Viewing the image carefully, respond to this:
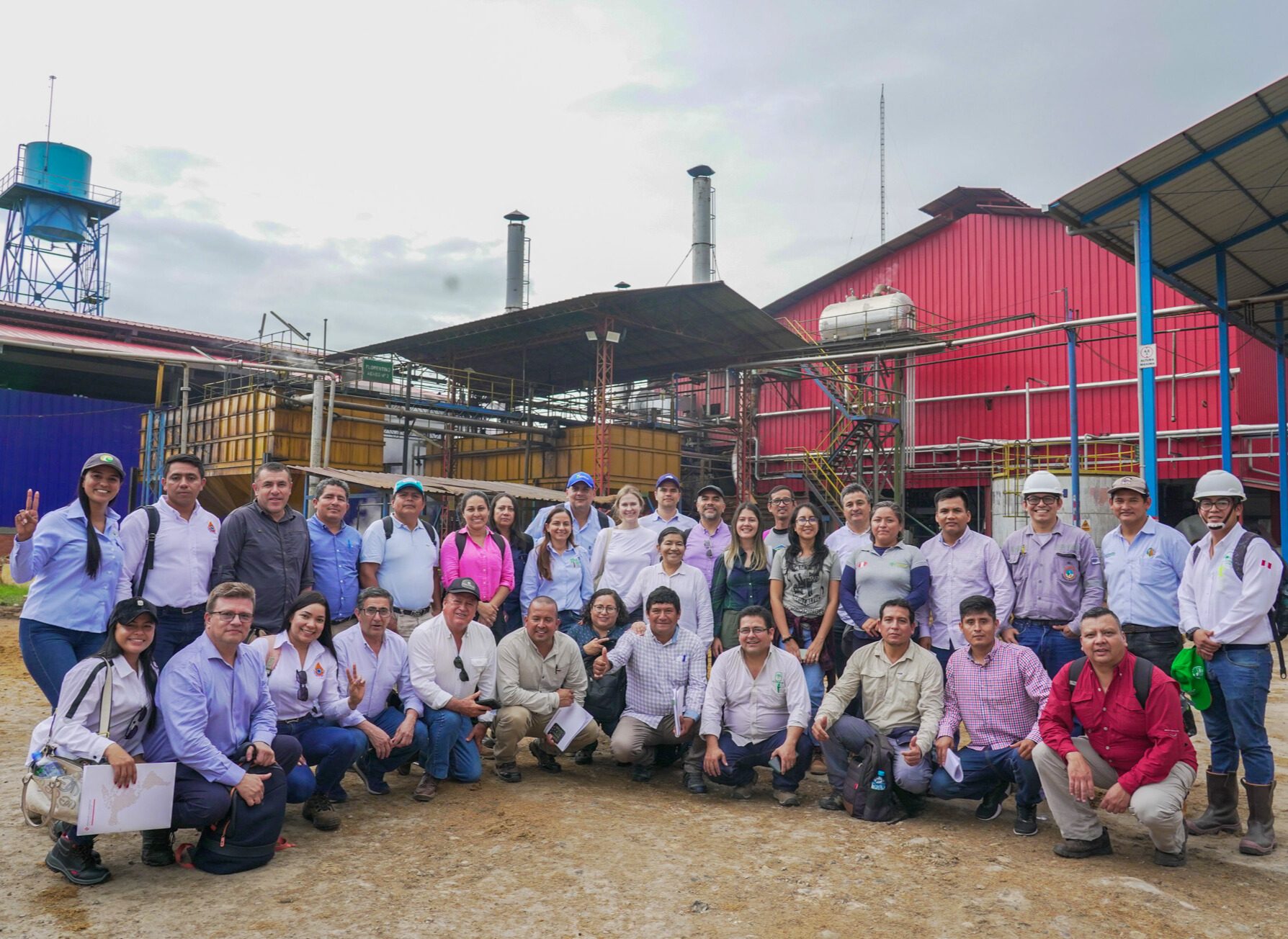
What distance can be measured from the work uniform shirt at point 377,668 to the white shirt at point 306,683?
0.21 m

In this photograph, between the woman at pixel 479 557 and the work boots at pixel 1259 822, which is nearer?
the work boots at pixel 1259 822

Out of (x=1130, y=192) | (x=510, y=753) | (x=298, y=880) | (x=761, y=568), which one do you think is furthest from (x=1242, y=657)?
(x=1130, y=192)

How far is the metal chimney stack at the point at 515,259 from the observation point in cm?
3188

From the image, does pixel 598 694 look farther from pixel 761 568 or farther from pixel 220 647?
pixel 220 647

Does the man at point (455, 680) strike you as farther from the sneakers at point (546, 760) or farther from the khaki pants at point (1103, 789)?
the khaki pants at point (1103, 789)

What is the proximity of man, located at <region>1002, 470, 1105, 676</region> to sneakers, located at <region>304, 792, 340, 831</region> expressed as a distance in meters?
4.15

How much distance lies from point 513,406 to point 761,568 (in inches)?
763

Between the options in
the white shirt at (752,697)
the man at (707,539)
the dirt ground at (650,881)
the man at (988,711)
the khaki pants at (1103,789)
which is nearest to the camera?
the dirt ground at (650,881)

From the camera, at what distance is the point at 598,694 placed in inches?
253

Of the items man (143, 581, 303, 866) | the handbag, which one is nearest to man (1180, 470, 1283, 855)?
man (143, 581, 303, 866)

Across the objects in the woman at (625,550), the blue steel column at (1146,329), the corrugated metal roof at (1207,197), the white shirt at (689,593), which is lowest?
the white shirt at (689,593)

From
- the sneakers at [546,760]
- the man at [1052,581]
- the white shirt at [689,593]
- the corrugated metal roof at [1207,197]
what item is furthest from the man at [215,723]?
the corrugated metal roof at [1207,197]

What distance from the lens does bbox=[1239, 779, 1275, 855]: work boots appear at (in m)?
4.67

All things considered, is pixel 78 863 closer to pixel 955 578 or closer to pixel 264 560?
pixel 264 560
